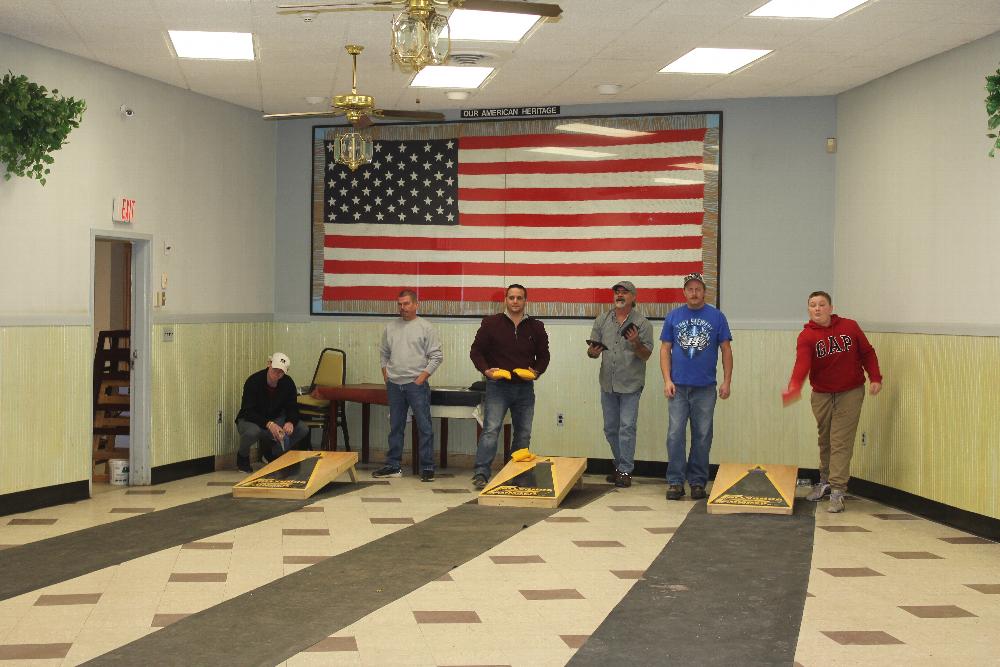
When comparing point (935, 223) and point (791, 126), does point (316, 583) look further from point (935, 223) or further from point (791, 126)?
point (791, 126)

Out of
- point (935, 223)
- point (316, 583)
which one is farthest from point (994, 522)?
point (316, 583)

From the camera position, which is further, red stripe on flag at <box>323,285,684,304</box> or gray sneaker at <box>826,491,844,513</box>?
red stripe on flag at <box>323,285,684,304</box>

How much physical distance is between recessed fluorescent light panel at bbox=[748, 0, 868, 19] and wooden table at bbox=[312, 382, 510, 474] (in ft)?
14.0

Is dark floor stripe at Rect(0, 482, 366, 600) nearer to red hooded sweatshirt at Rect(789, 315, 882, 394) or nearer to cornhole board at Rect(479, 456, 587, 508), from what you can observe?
cornhole board at Rect(479, 456, 587, 508)

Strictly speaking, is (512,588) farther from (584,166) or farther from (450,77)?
(584,166)

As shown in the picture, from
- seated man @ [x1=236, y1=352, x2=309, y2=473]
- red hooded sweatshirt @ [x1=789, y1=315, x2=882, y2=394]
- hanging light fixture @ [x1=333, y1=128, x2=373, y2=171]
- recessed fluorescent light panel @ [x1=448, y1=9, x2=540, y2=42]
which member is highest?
recessed fluorescent light panel @ [x1=448, y1=9, x2=540, y2=42]

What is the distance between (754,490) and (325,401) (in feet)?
13.8

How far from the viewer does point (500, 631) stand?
15.9ft

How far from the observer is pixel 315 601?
17.4 feet

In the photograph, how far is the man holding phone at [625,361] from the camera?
9414 mm

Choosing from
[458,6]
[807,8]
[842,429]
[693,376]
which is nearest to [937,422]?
[842,429]

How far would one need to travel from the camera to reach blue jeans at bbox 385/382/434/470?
968 cm

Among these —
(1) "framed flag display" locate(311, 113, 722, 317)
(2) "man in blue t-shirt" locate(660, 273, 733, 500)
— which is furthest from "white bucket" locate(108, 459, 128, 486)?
(2) "man in blue t-shirt" locate(660, 273, 733, 500)

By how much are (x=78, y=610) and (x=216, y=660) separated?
110 cm
